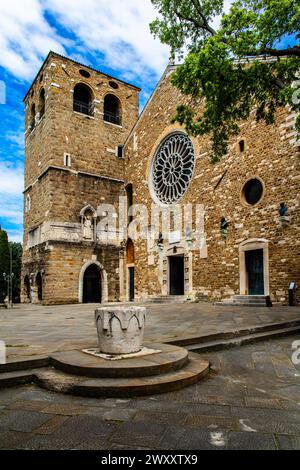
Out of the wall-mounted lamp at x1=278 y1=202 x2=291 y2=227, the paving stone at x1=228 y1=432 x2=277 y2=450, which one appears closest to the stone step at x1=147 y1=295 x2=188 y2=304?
the wall-mounted lamp at x1=278 y1=202 x2=291 y2=227

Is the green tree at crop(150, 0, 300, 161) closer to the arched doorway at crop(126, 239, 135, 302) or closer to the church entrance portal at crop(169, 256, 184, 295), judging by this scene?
the church entrance portal at crop(169, 256, 184, 295)

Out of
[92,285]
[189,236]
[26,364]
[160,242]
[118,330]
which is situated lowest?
[26,364]

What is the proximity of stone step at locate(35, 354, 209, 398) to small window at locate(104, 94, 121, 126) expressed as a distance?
20225 millimetres

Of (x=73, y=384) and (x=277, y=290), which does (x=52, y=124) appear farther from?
(x=73, y=384)

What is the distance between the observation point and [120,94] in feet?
73.3

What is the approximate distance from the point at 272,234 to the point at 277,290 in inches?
75.6

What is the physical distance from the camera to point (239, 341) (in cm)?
567

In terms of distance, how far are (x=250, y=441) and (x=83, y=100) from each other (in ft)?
71.1

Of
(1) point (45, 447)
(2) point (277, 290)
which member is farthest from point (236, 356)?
(2) point (277, 290)

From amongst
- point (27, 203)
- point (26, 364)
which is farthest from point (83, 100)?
point (26, 364)

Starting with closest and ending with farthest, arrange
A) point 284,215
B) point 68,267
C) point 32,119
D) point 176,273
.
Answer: point 284,215, point 176,273, point 68,267, point 32,119

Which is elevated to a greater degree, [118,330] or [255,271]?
[255,271]

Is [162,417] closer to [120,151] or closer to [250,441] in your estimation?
[250,441]

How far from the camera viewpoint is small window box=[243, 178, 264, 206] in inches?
495
